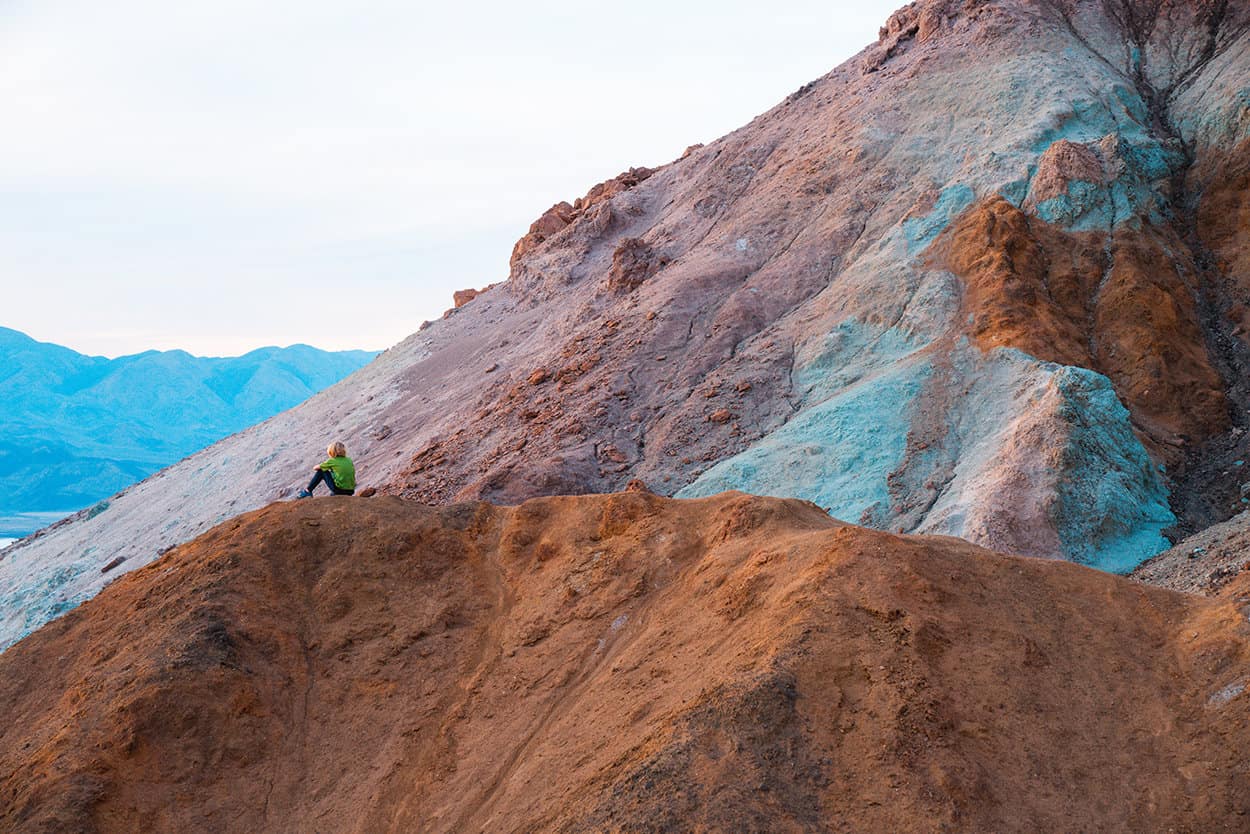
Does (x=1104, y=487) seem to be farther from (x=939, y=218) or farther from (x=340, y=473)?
(x=340, y=473)

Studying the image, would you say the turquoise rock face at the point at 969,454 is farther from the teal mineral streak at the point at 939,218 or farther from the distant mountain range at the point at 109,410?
the distant mountain range at the point at 109,410

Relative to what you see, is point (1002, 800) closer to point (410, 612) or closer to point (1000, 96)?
point (410, 612)

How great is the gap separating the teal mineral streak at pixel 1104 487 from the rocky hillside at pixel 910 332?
42 mm

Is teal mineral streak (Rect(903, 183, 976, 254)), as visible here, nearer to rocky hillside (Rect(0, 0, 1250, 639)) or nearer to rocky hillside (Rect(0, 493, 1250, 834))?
rocky hillside (Rect(0, 0, 1250, 639))

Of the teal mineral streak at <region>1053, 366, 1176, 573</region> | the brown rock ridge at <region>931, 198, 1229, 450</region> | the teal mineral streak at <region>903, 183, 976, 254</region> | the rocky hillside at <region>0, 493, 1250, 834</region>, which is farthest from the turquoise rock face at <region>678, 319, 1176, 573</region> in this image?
the rocky hillside at <region>0, 493, 1250, 834</region>

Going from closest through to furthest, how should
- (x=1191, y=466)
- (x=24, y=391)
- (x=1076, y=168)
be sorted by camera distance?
(x=1191, y=466) < (x=1076, y=168) < (x=24, y=391)

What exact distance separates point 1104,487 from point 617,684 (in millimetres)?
8634

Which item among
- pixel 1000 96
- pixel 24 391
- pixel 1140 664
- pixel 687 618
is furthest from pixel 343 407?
pixel 24 391

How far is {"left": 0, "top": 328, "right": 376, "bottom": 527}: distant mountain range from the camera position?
79562 millimetres

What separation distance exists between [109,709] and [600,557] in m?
3.35

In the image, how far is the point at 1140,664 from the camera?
565 cm

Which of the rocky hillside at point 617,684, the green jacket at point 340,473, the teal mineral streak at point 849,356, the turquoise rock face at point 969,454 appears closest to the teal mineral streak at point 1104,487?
the turquoise rock face at point 969,454

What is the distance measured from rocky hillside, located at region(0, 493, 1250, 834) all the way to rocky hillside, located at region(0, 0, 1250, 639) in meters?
5.97

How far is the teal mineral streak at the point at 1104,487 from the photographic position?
11.9 m
